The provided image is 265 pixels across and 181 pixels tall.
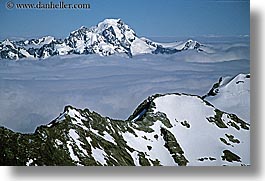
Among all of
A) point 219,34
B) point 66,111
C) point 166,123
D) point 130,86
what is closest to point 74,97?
point 66,111

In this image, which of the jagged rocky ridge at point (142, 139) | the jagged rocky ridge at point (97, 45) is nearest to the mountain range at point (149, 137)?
the jagged rocky ridge at point (142, 139)

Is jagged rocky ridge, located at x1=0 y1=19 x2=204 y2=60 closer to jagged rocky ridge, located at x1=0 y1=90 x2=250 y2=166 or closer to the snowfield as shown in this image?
the snowfield

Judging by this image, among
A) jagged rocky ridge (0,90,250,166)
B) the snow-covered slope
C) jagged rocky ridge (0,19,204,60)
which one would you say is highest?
jagged rocky ridge (0,19,204,60)

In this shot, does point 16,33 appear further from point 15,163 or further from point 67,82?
point 15,163

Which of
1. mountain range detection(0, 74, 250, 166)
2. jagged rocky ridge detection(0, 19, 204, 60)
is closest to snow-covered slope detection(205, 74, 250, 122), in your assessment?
mountain range detection(0, 74, 250, 166)

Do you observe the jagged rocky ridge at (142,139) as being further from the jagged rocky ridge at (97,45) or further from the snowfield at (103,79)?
the jagged rocky ridge at (97,45)
